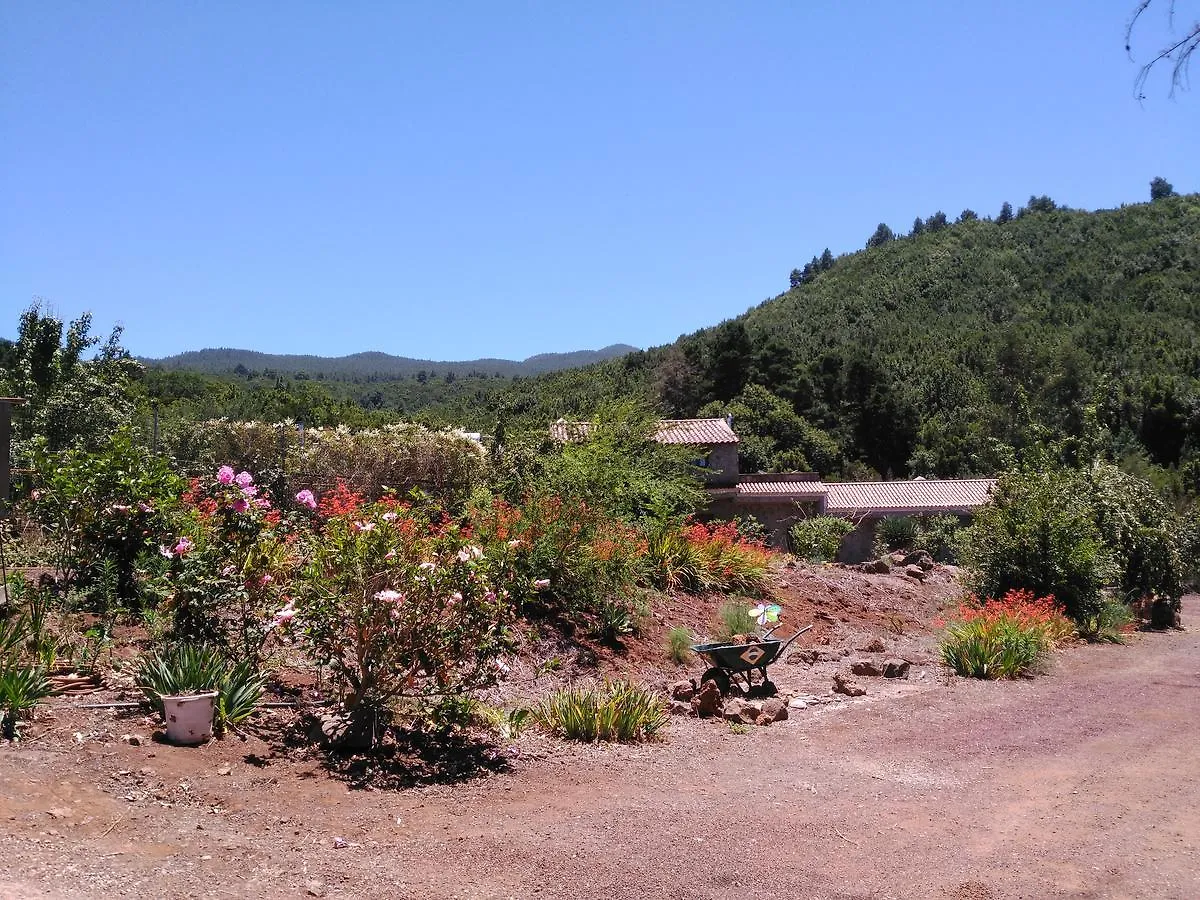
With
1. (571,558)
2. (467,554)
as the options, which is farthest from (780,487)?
(467,554)

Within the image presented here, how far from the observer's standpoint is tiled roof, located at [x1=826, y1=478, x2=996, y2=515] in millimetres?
36750

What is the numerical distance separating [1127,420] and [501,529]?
50279mm

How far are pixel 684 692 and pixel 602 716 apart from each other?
6.69 feet

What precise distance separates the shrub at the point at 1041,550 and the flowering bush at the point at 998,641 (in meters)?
2.12

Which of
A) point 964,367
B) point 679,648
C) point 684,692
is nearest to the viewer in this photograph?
point 684,692

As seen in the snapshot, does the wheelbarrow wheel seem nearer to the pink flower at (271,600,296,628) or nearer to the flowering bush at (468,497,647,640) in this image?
the flowering bush at (468,497,647,640)

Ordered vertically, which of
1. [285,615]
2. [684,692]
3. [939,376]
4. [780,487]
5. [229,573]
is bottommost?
[684,692]

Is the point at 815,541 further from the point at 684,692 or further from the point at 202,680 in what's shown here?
the point at 202,680

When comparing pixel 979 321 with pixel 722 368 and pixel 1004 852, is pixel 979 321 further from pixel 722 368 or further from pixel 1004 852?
pixel 1004 852

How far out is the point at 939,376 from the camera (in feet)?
209

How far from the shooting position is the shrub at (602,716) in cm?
844

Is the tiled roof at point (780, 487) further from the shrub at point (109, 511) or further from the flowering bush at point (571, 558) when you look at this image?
the shrub at point (109, 511)

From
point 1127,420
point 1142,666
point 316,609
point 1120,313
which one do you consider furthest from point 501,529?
point 1120,313

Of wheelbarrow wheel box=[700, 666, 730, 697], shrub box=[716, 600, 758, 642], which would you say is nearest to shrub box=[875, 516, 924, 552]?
shrub box=[716, 600, 758, 642]
